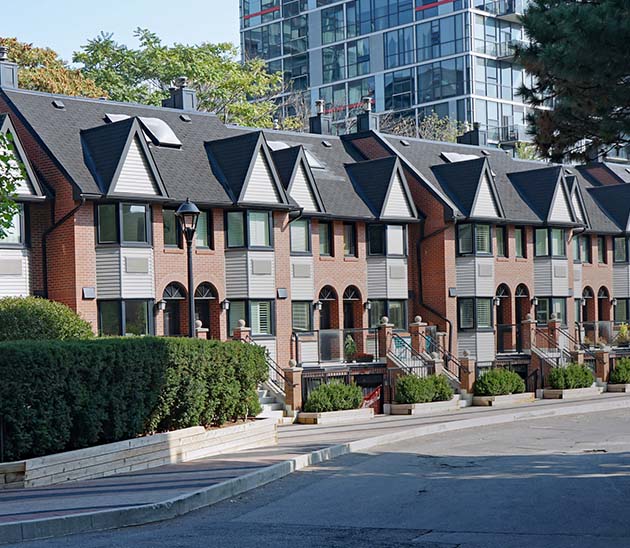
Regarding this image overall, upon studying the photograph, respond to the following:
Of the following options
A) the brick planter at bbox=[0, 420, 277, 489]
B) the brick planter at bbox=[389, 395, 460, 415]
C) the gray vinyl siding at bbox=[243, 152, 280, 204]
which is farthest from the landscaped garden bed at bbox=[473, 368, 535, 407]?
the brick planter at bbox=[0, 420, 277, 489]

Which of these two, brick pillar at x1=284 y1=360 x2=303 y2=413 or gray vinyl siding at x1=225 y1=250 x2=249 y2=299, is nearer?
brick pillar at x1=284 y1=360 x2=303 y2=413

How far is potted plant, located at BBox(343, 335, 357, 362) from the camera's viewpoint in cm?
3786

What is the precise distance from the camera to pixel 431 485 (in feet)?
57.7

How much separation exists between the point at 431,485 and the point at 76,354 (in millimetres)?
6240

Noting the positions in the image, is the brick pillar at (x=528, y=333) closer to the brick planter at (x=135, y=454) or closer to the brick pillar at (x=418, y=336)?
the brick pillar at (x=418, y=336)

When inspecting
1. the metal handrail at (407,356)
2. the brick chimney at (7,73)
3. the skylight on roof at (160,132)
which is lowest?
the metal handrail at (407,356)

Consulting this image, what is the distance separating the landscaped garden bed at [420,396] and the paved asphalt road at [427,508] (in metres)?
12.3

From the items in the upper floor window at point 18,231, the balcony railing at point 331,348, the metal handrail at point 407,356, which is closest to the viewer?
the upper floor window at point 18,231

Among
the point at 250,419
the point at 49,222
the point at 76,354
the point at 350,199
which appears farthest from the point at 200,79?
the point at 76,354

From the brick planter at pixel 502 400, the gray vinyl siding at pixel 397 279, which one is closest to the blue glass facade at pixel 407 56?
the gray vinyl siding at pixel 397 279

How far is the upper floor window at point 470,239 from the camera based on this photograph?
144 feet

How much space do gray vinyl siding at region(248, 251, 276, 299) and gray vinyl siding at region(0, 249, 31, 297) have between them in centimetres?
767

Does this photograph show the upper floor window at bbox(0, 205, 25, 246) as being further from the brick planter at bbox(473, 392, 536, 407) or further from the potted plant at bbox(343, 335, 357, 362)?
the brick planter at bbox(473, 392, 536, 407)

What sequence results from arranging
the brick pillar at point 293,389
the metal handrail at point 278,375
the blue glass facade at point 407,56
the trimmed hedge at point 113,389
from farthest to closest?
the blue glass facade at point 407,56 < the metal handrail at point 278,375 < the brick pillar at point 293,389 < the trimmed hedge at point 113,389
